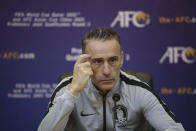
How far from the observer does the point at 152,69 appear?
3096 millimetres

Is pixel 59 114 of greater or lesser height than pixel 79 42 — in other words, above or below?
below

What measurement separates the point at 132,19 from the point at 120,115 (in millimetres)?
1690

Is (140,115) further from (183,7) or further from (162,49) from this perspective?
(183,7)

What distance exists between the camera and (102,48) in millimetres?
1556

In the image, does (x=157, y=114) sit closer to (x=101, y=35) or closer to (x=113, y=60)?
(x=113, y=60)

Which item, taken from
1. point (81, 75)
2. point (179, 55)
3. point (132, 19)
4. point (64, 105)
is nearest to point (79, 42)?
point (132, 19)

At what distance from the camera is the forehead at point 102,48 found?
5.09ft

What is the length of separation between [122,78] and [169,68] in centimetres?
145

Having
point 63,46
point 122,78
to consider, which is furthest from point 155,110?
point 63,46

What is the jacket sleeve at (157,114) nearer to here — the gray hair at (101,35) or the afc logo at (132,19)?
the gray hair at (101,35)

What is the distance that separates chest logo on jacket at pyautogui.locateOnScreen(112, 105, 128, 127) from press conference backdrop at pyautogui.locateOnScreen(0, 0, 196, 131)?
151cm

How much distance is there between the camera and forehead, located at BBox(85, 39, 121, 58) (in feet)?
5.09

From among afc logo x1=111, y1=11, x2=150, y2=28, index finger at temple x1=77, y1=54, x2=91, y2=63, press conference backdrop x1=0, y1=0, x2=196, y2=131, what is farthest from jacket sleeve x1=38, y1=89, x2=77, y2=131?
afc logo x1=111, y1=11, x2=150, y2=28

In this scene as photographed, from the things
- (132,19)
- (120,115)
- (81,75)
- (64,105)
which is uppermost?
(132,19)
